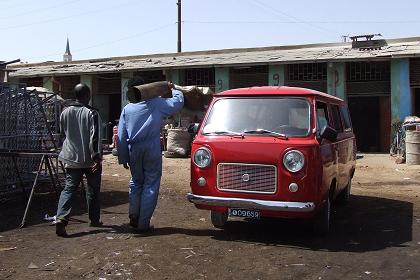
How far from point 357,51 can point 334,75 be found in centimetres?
137

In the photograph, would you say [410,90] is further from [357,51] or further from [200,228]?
[200,228]

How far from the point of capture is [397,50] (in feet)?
61.8

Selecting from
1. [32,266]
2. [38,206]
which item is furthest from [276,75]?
[32,266]

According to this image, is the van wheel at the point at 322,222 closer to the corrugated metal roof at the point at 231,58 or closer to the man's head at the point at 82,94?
the man's head at the point at 82,94

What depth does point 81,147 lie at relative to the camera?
6391 millimetres

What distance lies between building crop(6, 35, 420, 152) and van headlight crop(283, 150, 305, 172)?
13834 millimetres

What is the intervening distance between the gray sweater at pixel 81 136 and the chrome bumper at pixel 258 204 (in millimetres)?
1524

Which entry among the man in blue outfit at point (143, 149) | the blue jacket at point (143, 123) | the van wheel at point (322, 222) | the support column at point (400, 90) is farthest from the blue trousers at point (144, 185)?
the support column at point (400, 90)

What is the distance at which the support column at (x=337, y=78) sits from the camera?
19.6m

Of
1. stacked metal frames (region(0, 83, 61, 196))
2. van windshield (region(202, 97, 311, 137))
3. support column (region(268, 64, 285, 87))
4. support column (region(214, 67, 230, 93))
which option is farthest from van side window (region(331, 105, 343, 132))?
support column (region(214, 67, 230, 93))

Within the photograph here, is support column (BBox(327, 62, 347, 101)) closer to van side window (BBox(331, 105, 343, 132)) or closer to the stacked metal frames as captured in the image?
van side window (BBox(331, 105, 343, 132))

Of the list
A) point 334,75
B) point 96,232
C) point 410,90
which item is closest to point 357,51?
point 334,75

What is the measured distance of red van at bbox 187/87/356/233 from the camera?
224 inches

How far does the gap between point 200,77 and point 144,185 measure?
16693 mm
